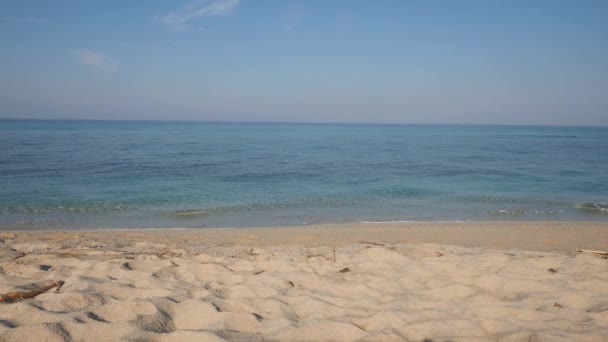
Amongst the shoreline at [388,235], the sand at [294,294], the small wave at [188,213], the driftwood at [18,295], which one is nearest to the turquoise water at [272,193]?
the small wave at [188,213]

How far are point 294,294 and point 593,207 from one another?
40.6 ft

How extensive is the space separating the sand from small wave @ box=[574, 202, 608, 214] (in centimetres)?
620

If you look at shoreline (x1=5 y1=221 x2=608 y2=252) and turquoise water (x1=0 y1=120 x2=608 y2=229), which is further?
turquoise water (x1=0 y1=120 x2=608 y2=229)

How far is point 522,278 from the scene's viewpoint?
4.29 metres

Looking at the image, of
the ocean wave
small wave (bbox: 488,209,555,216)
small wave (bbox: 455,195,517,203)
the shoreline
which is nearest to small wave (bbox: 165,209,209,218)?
the shoreline

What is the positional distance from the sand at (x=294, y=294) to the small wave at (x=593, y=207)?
620 centimetres

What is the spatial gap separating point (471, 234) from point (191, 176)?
39.3 ft

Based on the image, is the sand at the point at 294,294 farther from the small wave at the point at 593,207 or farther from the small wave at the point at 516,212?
the small wave at the point at 593,207

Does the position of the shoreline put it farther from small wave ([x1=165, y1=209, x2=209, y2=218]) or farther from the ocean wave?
the ocean wave

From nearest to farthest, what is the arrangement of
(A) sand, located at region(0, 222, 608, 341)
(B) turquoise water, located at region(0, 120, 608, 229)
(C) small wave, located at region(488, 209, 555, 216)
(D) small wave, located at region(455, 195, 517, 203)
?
(A) sand, located at region(0, 222, 608, 341)
(B) turquoise water, located at region(0, 120, 608, 229)
(C) small wave, located at region(488, 209, 555, 216)
(D) small wave, located at region(455, 195, 517, 203)

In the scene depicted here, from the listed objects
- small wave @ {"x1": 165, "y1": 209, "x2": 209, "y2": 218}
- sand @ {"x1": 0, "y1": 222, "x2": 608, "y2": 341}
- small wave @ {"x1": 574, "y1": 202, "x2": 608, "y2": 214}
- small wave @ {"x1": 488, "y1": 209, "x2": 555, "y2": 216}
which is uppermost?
sand @ {"x1": 0, "y1": 222, "x2": 608, "y2": 341}

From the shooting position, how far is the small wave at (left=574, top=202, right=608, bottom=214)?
36.7 ft

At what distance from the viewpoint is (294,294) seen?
12.7ft

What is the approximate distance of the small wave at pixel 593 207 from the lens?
441 inches
